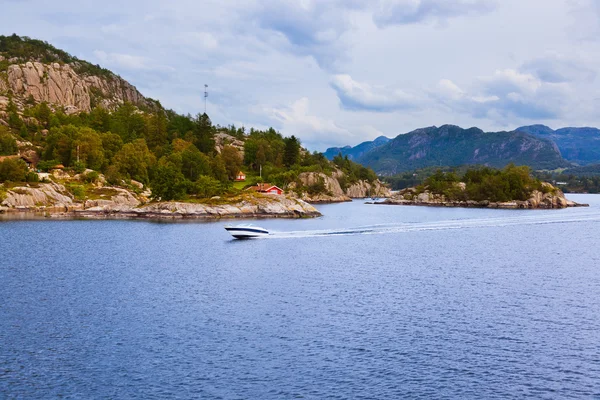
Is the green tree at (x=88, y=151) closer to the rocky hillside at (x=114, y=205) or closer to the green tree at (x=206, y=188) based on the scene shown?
the rocky hillside at (x=114, y=205)

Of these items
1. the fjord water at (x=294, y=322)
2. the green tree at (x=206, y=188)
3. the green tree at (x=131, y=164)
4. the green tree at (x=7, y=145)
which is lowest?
the fjord water at (x=294, y=322)

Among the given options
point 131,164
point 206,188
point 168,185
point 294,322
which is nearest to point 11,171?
point 131,164

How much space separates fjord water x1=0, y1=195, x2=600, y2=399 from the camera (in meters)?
30.5

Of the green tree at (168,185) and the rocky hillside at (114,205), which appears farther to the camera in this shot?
the green tree at (168,185)

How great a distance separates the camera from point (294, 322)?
140ft

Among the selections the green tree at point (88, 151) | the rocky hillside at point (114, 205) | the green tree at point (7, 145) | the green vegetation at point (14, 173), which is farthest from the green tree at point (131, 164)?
the green tree at point (7, 145)

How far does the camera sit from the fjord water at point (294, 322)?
1200 inches

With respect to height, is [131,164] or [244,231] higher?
[131,164]

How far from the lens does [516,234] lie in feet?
371

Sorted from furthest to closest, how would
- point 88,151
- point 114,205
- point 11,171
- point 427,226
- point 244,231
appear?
point 88,151 → point 11,171 → point 114,205 → point 427,226 → point 244,231

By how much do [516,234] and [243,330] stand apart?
8861cm

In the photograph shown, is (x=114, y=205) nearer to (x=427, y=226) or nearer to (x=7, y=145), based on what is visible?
(x=7, y=145)

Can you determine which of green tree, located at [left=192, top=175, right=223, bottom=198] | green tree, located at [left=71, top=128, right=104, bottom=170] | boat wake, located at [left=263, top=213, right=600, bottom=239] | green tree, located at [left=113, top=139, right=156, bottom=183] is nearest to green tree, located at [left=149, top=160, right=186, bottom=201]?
green tree, located at [left=192, top=175, right=223, bottom=198]

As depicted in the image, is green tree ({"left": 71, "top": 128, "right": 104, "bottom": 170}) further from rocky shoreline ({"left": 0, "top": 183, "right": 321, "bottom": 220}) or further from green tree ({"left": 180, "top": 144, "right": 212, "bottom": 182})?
rocky shoreline ({"left": 0, "top": 183, "right": 321, "bottom": 220})
